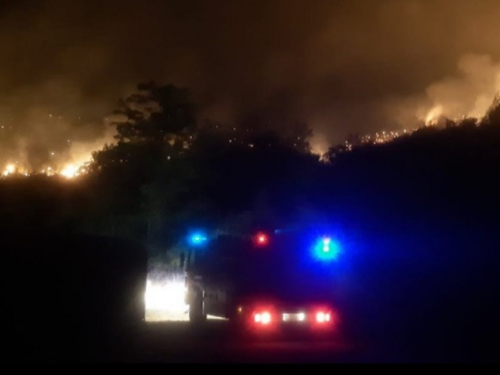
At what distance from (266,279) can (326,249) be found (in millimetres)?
2007

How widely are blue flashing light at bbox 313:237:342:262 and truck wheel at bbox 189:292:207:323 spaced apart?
3.79m

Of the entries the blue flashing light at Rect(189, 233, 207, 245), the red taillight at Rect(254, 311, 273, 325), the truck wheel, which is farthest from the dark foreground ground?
the blue flashing light at Rect(189, 233, 207, 245)

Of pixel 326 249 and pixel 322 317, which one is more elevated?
pixel 326 249

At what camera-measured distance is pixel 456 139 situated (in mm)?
32969

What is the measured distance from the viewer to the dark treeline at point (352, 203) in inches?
942

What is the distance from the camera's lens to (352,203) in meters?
37.7

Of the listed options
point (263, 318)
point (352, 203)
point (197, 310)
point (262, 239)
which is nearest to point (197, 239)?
point (197, 310)

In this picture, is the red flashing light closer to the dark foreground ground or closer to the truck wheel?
the truck wheel

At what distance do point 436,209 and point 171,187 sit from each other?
59.1 feet

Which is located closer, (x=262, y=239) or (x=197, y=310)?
(x=262, y=239)

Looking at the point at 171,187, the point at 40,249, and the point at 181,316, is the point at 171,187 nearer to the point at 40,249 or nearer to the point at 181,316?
the point at 181,316

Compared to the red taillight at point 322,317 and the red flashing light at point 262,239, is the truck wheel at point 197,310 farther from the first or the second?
the red taillight at point 322,317

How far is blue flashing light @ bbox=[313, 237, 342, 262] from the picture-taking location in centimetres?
2108

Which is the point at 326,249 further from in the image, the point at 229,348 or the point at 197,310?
the point at 197,310
